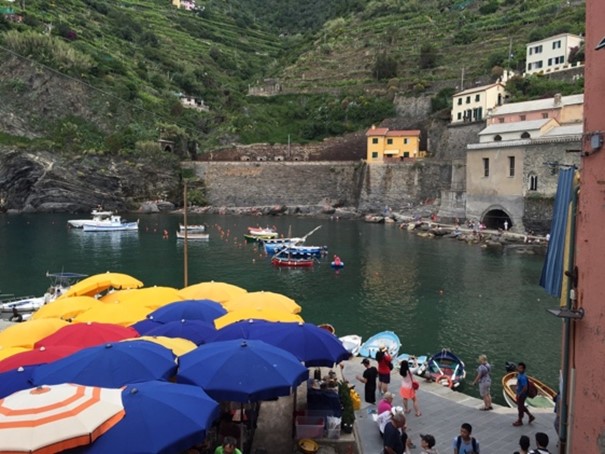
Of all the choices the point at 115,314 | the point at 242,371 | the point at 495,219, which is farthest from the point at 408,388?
the point at 495,219

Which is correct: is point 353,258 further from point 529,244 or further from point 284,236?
point 529,244

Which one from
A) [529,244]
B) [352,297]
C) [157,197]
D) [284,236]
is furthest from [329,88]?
[352,297]

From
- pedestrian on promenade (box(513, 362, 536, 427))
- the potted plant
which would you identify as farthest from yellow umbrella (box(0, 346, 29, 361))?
pedestrian on promenade (box(513, 362, 536, 427))

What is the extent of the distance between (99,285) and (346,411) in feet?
39.3

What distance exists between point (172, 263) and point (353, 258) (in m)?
13.4

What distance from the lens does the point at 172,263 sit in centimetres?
3819

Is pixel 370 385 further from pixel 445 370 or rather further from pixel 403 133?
pixel 403 133

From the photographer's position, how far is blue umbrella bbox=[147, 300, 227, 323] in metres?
13.4

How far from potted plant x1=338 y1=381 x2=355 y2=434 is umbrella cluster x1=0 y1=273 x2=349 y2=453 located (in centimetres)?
69

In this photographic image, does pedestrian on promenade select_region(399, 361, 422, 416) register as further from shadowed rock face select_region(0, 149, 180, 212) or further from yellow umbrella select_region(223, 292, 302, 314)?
shadowed rock face select_region(0, 149, 180, 212)

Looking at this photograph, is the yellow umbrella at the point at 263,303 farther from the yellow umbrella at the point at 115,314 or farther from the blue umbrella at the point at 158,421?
the blue umbrella at the point at 158,421

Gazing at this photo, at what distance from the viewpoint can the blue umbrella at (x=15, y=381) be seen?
7.91 m

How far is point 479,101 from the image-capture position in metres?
64.1

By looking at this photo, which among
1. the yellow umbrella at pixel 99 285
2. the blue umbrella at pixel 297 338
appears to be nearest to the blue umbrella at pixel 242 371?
the blue umbrella at pixel 297 338
